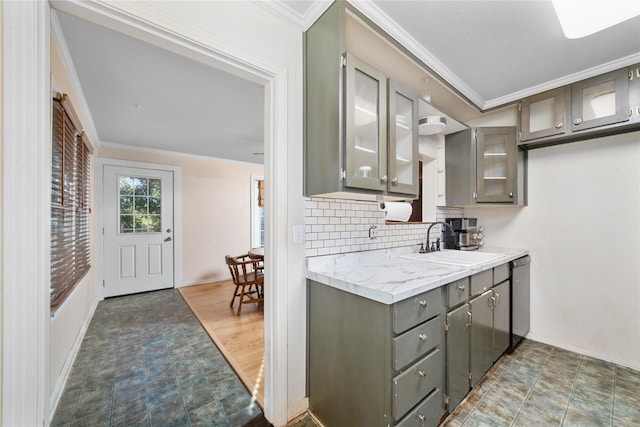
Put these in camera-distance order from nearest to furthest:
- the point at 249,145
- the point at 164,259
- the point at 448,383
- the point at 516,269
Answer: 1. the point at 448,383
2. the point at 516,269
3. the point at 249,145
4. the point at 164,259

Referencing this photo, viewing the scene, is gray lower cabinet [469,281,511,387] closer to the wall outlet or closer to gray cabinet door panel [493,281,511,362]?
gray cabinet door panel [493,281,511,362]

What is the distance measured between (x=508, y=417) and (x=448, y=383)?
1.58 feet

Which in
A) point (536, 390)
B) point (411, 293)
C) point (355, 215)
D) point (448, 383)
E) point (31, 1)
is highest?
point (31, 1)

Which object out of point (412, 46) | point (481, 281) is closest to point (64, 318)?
point (481, 281)

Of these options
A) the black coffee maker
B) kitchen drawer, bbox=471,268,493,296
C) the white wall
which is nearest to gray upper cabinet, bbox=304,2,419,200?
kitchen drawer, bbox=471,268,493,296

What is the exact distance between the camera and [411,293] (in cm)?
118

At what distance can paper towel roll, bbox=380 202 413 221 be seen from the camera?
6.81 ft

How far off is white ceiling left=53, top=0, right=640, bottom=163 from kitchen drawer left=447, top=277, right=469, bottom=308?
1.55 metres

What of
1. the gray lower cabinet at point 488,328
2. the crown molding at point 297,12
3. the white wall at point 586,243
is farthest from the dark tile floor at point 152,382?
the white wall at point 586,243

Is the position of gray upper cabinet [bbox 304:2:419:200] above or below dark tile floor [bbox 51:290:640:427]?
above

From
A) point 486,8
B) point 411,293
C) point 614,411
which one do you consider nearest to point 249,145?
point 486,8

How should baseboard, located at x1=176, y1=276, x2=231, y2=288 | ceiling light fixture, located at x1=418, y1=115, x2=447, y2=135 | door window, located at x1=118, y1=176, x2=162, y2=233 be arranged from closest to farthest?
ceiling light fixture, located at x1=418, y1=115, x2=447, y2=135, door window, located at x1=118, y1=176, x2=162, y2=233, baseboard, located at x1=176, y1=276, x2=231, y2=288

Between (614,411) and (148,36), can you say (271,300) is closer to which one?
(148,36)

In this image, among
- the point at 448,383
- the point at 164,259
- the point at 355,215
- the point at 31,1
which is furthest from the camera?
the point at 164,259
